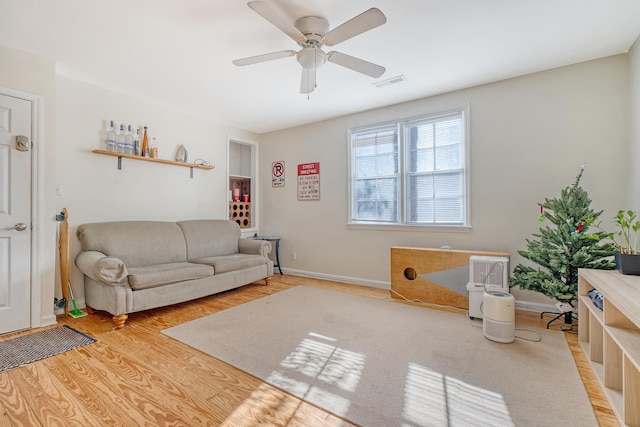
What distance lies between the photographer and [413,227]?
3.93 metres

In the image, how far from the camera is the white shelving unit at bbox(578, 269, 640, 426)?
141cm

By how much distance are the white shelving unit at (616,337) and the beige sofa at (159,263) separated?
3409 mm

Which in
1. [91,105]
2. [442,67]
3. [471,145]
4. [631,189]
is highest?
[442,67]

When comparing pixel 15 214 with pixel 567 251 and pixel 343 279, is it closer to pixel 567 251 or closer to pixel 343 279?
pixel 343 279

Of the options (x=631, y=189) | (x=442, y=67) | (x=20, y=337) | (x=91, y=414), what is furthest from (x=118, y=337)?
(x=631, y=189)

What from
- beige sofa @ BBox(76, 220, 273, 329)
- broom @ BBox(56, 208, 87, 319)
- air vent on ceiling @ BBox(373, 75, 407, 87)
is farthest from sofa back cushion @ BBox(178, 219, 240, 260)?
air vent on ceiling @ BBox(373, 75, 407, 87)

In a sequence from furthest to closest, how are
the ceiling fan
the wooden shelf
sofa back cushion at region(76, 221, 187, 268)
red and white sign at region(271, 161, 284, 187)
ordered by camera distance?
1. red and white sign at region(271, 161, 284, 187)
2. the wooden shelf
3. sofa back cushion at region(76, 221, 187, 268)
4. the ceiling fan

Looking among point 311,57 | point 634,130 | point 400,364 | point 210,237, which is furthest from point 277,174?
point 634,130

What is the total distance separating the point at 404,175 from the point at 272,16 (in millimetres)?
2646

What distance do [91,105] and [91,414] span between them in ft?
10.6

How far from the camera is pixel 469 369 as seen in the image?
201 cm

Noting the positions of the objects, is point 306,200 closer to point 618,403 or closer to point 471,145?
point 471,145

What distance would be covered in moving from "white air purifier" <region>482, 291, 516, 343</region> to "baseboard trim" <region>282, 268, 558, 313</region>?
938 mm

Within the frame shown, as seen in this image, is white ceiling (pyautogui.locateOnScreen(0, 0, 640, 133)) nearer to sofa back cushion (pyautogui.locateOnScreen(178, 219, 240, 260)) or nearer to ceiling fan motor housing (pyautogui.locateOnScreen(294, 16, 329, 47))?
ceiling fan motor housing (pyautogui.locateOnScreen(294, 16, 329, 47))
